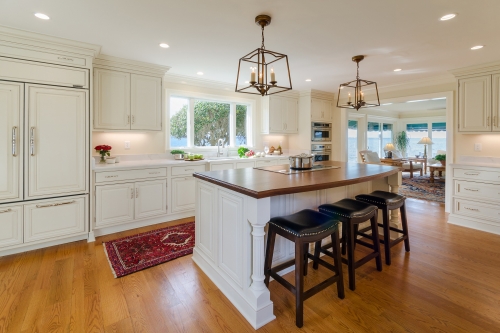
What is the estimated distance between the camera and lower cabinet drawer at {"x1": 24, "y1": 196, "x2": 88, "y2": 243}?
2795 millimetres

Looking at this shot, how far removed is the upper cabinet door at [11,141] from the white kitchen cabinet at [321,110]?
4881 mm

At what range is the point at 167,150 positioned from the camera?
4.48m

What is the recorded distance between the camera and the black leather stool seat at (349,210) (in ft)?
6.97

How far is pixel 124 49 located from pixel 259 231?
292cm

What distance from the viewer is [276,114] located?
215 inches

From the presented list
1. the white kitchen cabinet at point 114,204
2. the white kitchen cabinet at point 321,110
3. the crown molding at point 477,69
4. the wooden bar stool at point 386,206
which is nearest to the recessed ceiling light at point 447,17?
the wooden bar stool at point 386,206

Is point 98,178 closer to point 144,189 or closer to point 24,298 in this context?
point 144,189

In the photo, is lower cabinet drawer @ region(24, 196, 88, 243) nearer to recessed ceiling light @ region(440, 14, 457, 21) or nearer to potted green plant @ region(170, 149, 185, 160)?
potted green plant @ region(170, 149, 185, 160)

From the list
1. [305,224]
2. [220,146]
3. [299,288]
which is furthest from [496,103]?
[220,146]

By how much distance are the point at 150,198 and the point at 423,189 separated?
250 inches

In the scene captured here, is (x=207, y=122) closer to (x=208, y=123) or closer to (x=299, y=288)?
(x=208, y=123)

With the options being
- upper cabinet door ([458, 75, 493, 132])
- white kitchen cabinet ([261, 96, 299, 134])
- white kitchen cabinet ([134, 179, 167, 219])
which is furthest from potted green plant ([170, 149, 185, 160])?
upper cabinet door ([458, 75, 493, 132])

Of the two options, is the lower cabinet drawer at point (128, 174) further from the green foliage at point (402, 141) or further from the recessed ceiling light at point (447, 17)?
the green foliage at point (402, 141)

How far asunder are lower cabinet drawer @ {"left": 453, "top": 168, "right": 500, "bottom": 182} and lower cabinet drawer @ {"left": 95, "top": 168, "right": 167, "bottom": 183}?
4.44 metres
